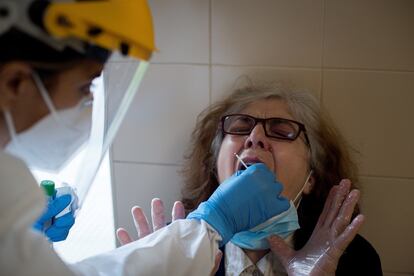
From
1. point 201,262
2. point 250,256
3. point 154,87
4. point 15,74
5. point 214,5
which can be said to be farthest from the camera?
point 154,87

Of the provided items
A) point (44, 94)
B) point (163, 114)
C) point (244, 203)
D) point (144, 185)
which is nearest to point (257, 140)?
point (244, 203)

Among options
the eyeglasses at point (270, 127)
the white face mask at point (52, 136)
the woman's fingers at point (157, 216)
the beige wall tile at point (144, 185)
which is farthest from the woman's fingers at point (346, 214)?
the white face mask at point (52, 136)

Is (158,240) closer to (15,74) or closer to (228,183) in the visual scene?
(228,183)

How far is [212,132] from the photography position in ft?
5.01

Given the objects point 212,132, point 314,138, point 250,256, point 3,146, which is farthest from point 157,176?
point 3,146

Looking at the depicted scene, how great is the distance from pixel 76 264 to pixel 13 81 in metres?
0.48

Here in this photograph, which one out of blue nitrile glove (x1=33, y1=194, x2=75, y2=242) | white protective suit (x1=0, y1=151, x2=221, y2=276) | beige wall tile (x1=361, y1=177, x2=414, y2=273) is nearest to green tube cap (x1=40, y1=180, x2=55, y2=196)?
blue nitrile glove (x1=33, y1=194, x2=75, y2=242)

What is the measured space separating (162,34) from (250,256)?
0.80 metres

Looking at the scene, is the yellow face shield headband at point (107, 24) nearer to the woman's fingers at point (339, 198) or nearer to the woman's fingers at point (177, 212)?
the woman's fingers at point (177, 212)

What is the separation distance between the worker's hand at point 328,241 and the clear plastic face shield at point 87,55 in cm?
61

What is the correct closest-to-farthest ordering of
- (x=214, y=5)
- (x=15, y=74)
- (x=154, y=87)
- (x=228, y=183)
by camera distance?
(x=15, y=74)
(x=228, y=183)
(x=214, y=5)
(x=154, y=87)

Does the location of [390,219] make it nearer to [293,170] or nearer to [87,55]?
[293,170]

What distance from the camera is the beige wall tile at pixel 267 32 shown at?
1.41 metres

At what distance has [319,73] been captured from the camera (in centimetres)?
144
